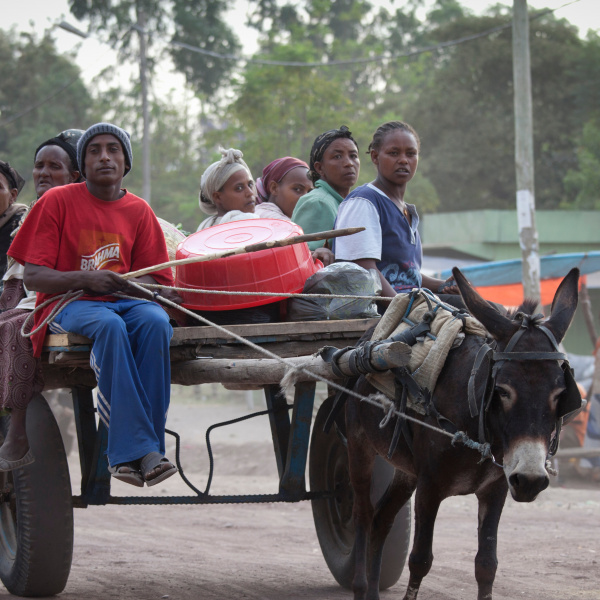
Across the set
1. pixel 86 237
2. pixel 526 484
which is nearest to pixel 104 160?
pixel 86 237

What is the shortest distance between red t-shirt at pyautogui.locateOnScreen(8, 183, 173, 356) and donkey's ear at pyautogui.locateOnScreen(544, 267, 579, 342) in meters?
2.23

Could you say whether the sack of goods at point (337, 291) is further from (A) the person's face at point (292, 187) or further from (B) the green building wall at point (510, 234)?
(B) the green building wall at point (510, 234)

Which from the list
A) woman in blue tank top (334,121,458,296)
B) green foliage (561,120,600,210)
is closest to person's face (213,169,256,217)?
woman in blue tank top (334,121,458,296)

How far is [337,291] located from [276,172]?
1.96m

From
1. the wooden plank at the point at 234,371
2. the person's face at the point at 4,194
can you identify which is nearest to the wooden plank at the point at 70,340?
the wooden plank at the point at 234,371

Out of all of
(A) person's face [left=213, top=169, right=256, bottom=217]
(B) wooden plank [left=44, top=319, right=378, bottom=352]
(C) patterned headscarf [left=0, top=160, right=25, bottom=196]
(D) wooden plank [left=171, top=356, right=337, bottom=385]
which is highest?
(C) patterned headscarf [left=0, top=160, right=25, bottom=196]

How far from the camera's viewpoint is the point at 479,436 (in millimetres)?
3725

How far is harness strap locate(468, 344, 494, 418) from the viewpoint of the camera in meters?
3.75

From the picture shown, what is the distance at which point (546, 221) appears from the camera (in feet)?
76.6

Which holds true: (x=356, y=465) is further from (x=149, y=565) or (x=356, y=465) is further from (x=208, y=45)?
(x=208, y=45)

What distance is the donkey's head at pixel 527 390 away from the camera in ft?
11.0

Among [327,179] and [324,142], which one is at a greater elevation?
[324,142]

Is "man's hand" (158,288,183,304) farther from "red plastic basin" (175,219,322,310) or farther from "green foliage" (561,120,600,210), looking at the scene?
"green foliage" (561,120,600,210)

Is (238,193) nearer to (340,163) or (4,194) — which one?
(340,163)
